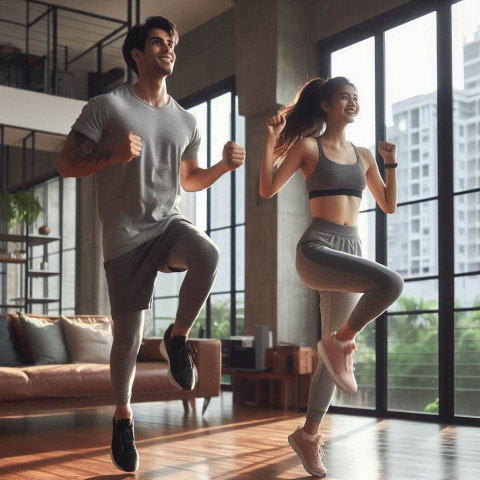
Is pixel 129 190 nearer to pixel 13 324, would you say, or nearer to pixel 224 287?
pixel 13 324

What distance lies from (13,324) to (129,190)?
3617mm

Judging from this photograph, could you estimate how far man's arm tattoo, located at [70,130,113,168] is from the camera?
251 centimetres

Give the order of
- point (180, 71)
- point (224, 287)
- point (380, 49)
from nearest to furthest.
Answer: point (380, 49)
point (224, 287)
point (180, 71)

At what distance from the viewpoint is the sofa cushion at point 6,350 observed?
216 inches

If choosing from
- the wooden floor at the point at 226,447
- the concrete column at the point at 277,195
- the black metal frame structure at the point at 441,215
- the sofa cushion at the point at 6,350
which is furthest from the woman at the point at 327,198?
the concrete column at the point at 277,195

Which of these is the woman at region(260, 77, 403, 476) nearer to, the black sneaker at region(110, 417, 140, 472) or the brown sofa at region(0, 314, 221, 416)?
the black sneaker at region(110, 417, 140, 472)

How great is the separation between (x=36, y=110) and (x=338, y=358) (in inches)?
252

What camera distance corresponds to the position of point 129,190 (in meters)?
2.58

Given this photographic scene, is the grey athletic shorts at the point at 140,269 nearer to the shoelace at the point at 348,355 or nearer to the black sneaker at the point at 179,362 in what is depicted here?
the black sneaker at the point at 179,362

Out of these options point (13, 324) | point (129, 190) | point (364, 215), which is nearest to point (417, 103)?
point (364, 215)

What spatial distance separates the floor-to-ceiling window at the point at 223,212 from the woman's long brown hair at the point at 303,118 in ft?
15.6

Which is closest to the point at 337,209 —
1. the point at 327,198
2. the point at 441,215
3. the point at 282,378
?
the point at 327,198

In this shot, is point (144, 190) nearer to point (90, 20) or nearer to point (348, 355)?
point (348, 355)

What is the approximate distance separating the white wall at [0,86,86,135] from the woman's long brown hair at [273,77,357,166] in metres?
5.43
